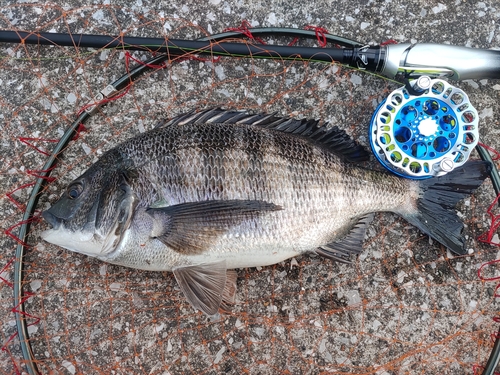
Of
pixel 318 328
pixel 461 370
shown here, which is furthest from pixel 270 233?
pixel 461 370

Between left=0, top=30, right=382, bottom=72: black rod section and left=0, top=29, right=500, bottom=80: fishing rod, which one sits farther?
left=0, top=30, right=382, bottom=72: black rod section

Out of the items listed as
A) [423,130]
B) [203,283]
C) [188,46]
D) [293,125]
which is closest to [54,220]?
[203,283]

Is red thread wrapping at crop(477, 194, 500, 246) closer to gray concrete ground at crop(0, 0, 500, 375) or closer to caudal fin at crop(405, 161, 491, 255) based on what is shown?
gray concrete ground at crop(0, 0, 500, 375)

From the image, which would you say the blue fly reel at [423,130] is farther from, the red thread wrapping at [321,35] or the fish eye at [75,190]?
the fish eye at [75,190]

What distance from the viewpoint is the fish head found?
185 centimetres

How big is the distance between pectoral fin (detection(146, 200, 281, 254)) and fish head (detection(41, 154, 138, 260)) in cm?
14

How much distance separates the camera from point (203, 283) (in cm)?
196

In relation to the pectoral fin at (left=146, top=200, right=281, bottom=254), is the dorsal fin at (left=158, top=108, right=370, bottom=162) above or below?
above

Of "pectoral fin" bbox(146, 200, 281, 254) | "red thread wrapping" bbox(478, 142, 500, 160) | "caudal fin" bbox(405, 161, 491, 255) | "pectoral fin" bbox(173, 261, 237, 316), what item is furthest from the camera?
"red thread wrapping" bbox(478, 142, 500, 160)

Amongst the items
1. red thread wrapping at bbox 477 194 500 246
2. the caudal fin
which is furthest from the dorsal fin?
red thread wrapping at bbox 477 194 500 246

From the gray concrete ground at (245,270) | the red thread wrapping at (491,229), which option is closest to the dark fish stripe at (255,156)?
the gray concrete ground at (245,270)

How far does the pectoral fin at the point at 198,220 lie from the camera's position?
1.83 meters

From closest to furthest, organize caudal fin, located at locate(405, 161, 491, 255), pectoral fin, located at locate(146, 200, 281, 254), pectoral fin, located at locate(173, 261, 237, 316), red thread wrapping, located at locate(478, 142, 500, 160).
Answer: pectoral fin, located at locate(146, 200, 281, 254), pectoral fin, located at locate(173, 261, 237, 316), caudal fin, located at locate(405, 161, 491, 255), red thread wrapping, located at locate(478, 142, 500, 160)

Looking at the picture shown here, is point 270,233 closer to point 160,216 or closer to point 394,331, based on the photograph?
point 160,216
